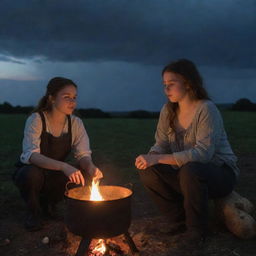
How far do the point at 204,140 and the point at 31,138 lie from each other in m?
1.64

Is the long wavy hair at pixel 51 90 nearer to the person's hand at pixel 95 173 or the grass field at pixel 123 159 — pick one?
the person's hand at pixel 95 173

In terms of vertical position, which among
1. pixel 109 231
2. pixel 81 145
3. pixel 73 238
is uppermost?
pixel 81 145

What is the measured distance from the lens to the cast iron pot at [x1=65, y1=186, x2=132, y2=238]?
9.77ft

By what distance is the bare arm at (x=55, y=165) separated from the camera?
3.49 m

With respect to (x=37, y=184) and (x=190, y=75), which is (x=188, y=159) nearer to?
(x=190, y=75)

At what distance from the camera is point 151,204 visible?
4711mm

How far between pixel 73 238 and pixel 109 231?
67cm

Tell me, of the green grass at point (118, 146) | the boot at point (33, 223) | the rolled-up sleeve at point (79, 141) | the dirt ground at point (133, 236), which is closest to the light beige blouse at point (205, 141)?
the dirt ground at point (133, 236)

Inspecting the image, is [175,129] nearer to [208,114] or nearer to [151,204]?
[208,114]

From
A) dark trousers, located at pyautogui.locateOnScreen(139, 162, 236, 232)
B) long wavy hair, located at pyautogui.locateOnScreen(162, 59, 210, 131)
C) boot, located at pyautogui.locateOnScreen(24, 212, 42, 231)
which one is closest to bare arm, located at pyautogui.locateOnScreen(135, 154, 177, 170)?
dark trousers, located at pyautogui.locateOnScreen(139, 162, 236, 232)

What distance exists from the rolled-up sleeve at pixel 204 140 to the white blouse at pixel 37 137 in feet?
3.61

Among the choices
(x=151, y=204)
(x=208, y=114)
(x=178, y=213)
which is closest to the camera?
(x=208, y=114)

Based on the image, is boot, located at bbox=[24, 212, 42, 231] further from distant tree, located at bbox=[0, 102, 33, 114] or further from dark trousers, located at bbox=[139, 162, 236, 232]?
distant tree, located at bbox=[0, 102, 33, 114]

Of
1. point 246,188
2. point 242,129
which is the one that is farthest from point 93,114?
point 246,188
